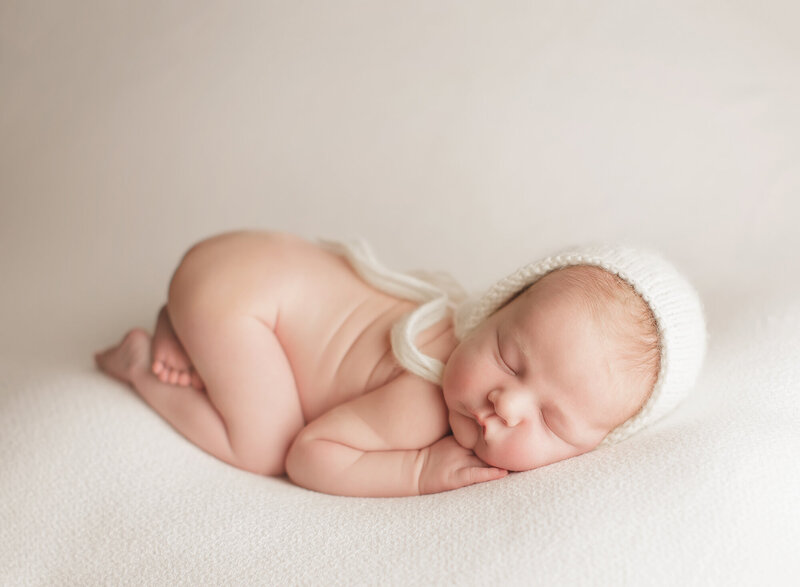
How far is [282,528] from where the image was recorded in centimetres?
140

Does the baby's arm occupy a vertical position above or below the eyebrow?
below

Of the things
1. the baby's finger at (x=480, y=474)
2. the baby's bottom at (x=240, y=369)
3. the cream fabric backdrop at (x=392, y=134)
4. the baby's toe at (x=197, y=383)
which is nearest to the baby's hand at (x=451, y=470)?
the baby's finger at (x=480, y=474)

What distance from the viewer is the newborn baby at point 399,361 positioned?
1.45m

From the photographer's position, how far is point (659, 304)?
1.48 m

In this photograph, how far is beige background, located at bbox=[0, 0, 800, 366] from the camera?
2.50 m

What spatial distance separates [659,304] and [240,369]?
86 centimetres

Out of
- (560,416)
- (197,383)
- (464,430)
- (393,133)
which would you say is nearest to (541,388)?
(560,416)

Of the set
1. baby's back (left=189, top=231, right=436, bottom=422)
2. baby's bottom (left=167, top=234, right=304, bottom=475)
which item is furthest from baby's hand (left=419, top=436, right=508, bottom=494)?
baby's bottom (left=167, top=234, right=304, bottom=475)

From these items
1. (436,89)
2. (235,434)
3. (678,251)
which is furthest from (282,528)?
(436,89)

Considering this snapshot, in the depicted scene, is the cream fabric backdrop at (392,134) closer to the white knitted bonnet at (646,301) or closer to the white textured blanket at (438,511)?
the white knitted bonnet at (646,301)

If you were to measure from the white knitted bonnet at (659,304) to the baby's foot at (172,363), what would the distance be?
0.72m

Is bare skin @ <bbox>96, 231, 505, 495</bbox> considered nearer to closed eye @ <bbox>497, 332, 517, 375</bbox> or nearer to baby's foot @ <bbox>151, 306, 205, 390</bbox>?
baby's foot @ <bbox>151, 306, 205, 390</bbox>

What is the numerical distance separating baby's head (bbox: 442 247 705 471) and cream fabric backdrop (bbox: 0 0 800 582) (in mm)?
835

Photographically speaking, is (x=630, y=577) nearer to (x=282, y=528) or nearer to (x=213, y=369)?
(x=282, y=528)
